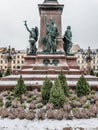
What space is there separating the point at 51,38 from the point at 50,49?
116 centimetres

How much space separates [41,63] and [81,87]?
11.2 m

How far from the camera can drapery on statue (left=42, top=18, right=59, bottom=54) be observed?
95.3ft

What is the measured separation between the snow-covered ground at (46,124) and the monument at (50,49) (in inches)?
485

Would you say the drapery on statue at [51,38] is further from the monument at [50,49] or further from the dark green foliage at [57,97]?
the dark green foliage at [57,97]

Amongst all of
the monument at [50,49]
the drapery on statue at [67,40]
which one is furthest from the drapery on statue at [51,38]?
the drapery on statue at [67,40]

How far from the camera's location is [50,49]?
2969 cm

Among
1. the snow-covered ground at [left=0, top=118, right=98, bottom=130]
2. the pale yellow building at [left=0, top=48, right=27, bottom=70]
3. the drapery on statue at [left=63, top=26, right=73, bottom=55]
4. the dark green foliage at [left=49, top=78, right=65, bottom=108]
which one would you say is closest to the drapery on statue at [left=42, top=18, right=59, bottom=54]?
the drapery on statue at [left=63, top=26, right=73, bottom=55]

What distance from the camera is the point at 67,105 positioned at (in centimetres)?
1512

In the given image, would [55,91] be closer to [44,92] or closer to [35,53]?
[44,92]

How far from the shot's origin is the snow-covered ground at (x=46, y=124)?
12992 mm

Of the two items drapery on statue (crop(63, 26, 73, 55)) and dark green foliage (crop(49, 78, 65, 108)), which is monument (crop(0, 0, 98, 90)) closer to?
drapery on statue (crop(63, 26, 73, 55))

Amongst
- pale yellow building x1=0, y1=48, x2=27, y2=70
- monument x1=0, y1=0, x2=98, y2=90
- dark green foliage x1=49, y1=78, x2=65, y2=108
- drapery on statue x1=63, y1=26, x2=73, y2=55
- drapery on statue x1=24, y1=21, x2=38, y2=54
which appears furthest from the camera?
pale yellow building x1=0, y1=48, x2=27, y2=70

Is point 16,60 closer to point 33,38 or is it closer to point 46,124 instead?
point 33,38

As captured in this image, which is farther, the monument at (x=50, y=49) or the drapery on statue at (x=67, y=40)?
the drapery on statue at (x=67, y=40)
